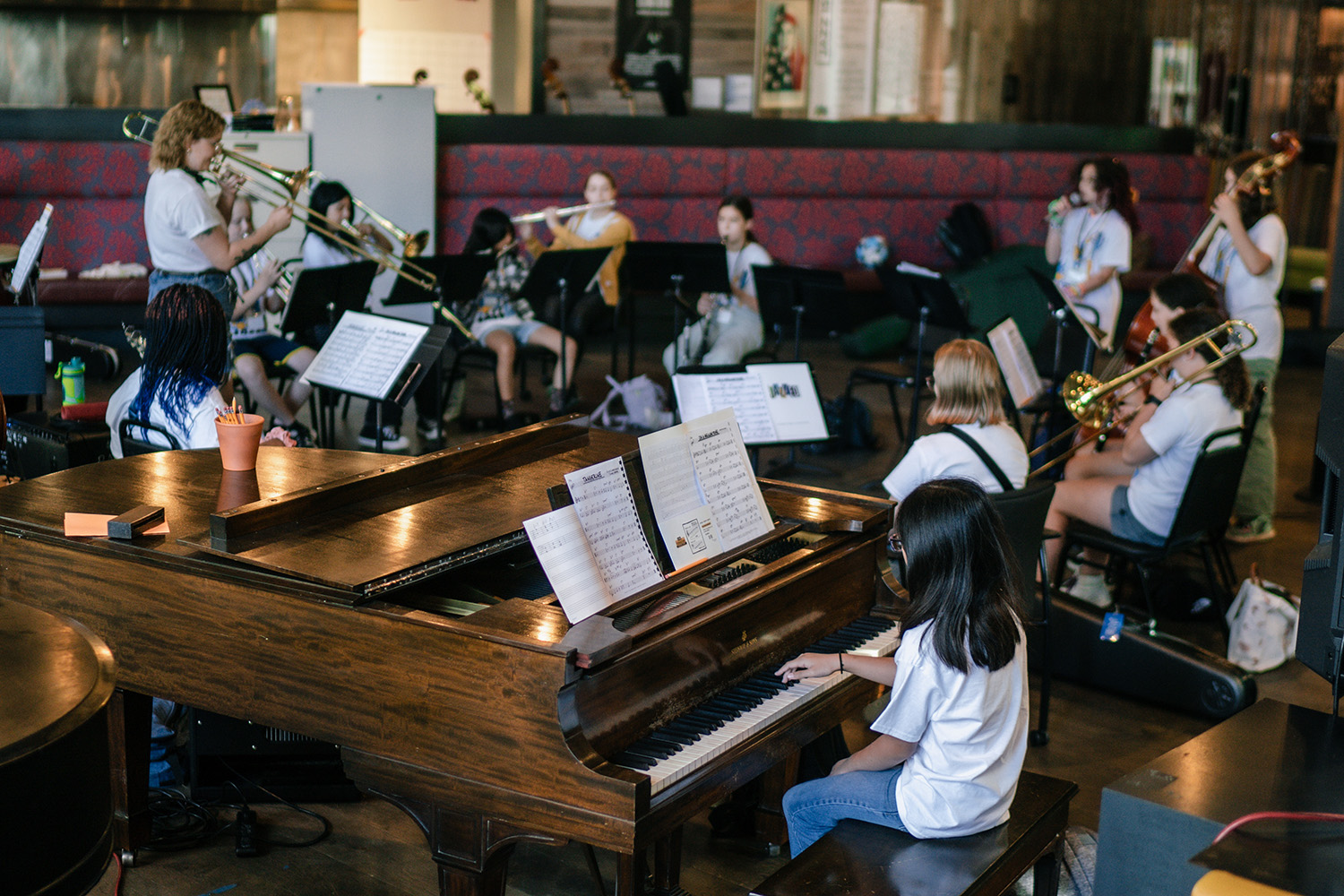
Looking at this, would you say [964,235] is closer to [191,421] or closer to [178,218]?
[178,218]

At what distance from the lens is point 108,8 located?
973cm

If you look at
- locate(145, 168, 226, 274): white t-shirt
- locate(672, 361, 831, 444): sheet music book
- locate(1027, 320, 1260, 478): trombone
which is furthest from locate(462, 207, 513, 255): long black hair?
locate(1027, 320, 1260, 478): trombone

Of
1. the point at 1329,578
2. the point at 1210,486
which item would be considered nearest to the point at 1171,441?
the point at 1210,486

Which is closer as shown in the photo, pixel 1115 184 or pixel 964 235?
pixel 1115 184

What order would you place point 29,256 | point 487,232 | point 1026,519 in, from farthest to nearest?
point 487,232, point 29,256, point 1026,519

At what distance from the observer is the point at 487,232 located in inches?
255

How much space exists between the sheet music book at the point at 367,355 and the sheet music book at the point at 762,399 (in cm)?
94

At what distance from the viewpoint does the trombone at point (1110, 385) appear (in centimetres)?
409

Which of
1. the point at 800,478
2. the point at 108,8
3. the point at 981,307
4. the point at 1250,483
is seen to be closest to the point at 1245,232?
the point at 1250,483

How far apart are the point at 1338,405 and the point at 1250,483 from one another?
3460 mm

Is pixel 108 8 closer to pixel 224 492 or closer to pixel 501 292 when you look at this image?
pixel 501 292

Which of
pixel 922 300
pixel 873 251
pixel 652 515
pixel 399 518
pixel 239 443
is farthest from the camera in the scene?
pixel 873 251

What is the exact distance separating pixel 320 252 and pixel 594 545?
4491mm

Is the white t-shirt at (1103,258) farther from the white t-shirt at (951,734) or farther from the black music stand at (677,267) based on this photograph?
the white t-shirt at (951,734)
